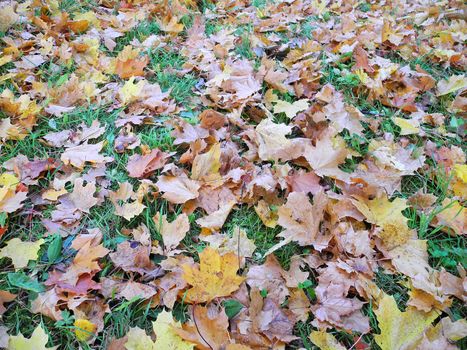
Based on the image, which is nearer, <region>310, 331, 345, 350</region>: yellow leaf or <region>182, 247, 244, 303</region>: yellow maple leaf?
<region>310, 331, 345, 350</region>: yellow leaf

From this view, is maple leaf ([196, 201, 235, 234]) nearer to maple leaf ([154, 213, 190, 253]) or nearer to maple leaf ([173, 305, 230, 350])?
maple leaf ([154, 213, 190, 253])

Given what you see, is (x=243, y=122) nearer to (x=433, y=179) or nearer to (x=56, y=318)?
(x=433, y=179)

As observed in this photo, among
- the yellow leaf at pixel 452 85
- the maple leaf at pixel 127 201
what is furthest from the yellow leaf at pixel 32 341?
the yellow leaf at pixel 452 85

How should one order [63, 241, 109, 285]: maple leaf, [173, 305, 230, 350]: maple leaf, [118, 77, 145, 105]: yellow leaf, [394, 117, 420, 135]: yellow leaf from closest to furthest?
[173, 305, 230, 350]: maple leaf, [63, 241, 109, 285]: maple leaf, [394, 117, 420, 135]: yellow leaf, [118, 77, 145, 105]: yellow leaf

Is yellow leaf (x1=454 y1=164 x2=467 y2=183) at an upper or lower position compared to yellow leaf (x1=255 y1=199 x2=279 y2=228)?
upper

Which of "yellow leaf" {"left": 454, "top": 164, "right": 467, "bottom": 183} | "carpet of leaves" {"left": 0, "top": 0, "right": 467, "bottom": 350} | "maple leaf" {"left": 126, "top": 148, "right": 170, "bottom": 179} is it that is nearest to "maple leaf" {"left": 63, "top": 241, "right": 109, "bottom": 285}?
"carpet of leaves" {"left": 0, "top": 0, "right": 467, "bottom": 350}

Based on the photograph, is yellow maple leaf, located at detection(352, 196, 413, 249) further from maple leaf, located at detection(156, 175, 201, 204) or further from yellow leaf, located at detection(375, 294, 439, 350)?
maple leaf, located at detection(156, 175, 201, 204)

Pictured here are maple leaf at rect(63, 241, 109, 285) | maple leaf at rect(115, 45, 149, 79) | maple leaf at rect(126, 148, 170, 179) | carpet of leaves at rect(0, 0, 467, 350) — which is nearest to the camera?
carpet of leaves at rect(0, 0, 467, 350)

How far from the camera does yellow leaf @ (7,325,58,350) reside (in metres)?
1.15

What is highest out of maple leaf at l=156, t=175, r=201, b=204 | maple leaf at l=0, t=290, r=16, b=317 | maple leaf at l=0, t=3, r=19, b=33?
maple leaf at l=0, t=3, r=19, b=33

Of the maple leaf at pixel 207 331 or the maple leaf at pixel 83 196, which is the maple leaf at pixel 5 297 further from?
the maple leaf at pixel 207 331

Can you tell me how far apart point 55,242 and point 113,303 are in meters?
0.36

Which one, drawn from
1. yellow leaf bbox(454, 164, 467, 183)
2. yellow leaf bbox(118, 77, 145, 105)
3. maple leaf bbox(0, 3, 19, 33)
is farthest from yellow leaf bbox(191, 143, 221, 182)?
maple leaf bbox(0, 3, 19, 33)

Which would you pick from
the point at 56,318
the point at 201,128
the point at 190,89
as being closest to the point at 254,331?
the point at 56,318
